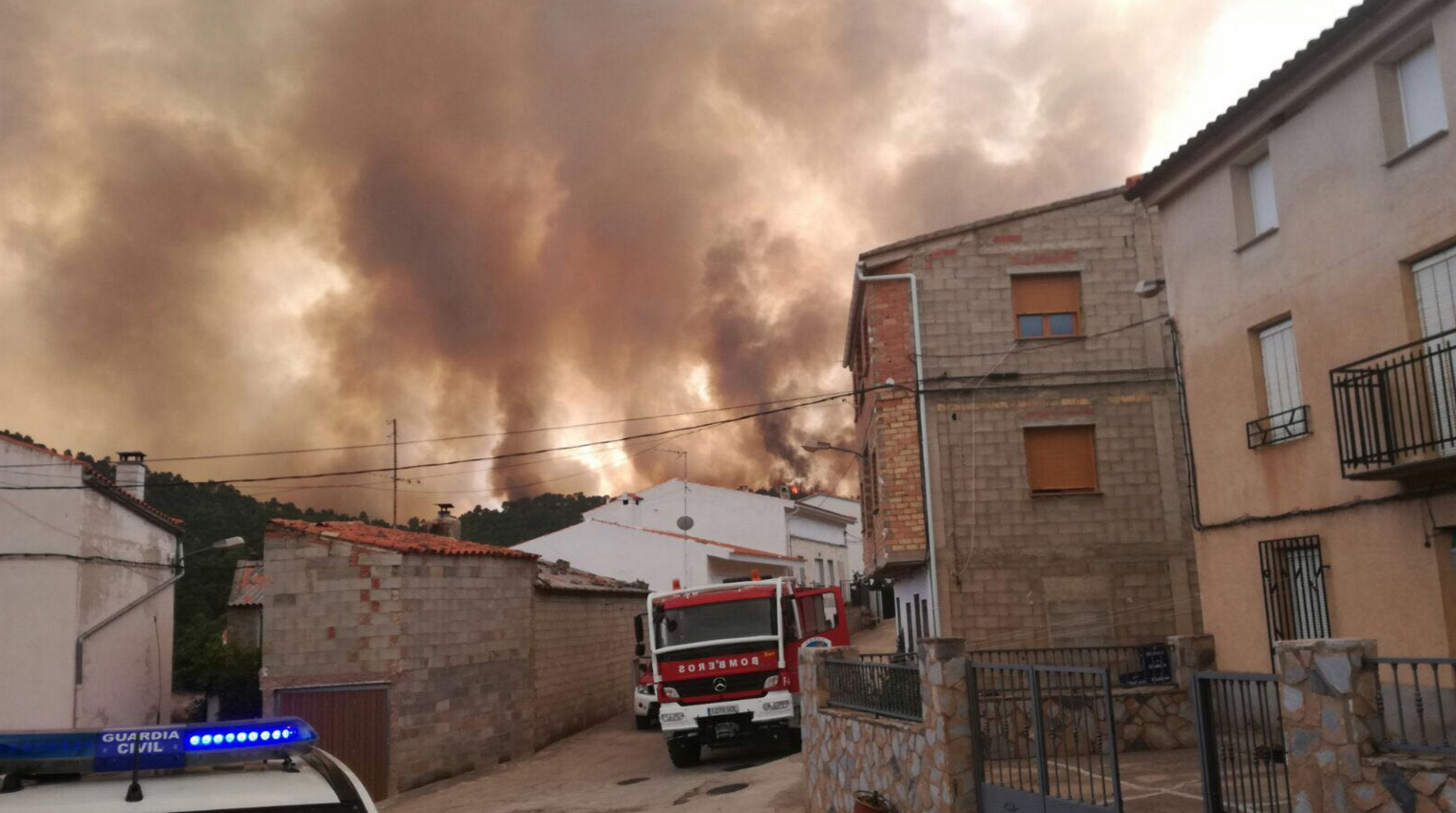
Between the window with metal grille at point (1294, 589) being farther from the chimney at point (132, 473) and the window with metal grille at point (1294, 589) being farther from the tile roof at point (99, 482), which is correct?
the chimney at point (132, 473)

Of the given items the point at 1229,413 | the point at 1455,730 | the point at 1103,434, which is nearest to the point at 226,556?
the point at 1103,434

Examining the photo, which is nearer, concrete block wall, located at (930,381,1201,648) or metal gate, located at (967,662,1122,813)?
metal gate, located at (967,662,1122,813)

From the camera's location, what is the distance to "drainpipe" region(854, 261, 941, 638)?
67.1 feet

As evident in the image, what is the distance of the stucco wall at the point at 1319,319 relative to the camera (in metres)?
11.5

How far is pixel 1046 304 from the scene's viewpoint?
21.3 m

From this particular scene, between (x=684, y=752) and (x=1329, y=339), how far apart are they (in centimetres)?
1122

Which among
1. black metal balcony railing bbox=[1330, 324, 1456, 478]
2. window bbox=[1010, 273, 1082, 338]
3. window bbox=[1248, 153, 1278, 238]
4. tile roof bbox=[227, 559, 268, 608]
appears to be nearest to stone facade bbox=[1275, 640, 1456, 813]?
black metal balcony railing bbox=[1330, 324, 1456, 478]

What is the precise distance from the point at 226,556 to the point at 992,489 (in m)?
35.5

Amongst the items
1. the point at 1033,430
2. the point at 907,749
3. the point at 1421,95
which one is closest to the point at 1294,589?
the point at 1421,95

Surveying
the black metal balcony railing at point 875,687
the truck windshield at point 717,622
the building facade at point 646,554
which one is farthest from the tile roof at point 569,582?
the black metal balcony railing at point 875,687

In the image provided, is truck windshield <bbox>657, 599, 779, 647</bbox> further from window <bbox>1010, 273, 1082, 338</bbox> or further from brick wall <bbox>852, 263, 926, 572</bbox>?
window <bbox>1010, 273, 1082, 338</bbox>

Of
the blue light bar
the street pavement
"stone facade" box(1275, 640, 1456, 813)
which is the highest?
the blue light bar

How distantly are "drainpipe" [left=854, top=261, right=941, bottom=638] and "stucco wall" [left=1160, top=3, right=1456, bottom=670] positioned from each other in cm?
580

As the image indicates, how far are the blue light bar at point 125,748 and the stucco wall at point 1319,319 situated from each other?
1126 cm
